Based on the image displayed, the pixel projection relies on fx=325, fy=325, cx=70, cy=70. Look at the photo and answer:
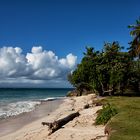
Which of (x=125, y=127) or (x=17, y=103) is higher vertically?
(x=17, y=103)

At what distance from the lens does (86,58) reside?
70.1 meters

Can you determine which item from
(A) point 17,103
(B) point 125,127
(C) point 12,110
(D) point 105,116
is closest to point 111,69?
(A) point 17,103

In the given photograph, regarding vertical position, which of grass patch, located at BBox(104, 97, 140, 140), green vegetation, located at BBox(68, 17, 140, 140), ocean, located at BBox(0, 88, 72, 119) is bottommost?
grass patch, located at BBox(104, 97, 140, 140)

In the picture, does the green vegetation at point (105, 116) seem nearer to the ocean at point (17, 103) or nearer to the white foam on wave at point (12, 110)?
the ocean at point (17, 103)

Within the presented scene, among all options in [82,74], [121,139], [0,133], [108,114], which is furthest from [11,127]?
[82,74]

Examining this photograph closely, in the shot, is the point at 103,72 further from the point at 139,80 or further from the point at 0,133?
the point at 0,133

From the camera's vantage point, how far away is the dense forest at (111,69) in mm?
62562

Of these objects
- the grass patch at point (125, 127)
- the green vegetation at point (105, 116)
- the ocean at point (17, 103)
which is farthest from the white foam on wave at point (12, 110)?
the grass patch at point (125, 127)

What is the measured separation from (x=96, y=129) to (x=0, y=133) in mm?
8399

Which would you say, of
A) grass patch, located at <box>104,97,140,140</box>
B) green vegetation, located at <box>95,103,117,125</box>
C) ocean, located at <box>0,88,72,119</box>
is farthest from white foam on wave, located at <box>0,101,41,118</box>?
grass patch, located at <box>104,97,140,140</box>

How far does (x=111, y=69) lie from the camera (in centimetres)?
6309

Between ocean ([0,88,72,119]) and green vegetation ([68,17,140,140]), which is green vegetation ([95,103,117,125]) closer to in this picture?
ocean ([0,88,72,119])

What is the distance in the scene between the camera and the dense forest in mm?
62562

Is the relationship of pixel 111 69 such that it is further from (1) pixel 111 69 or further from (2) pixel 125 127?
(2) pixel 125 127
